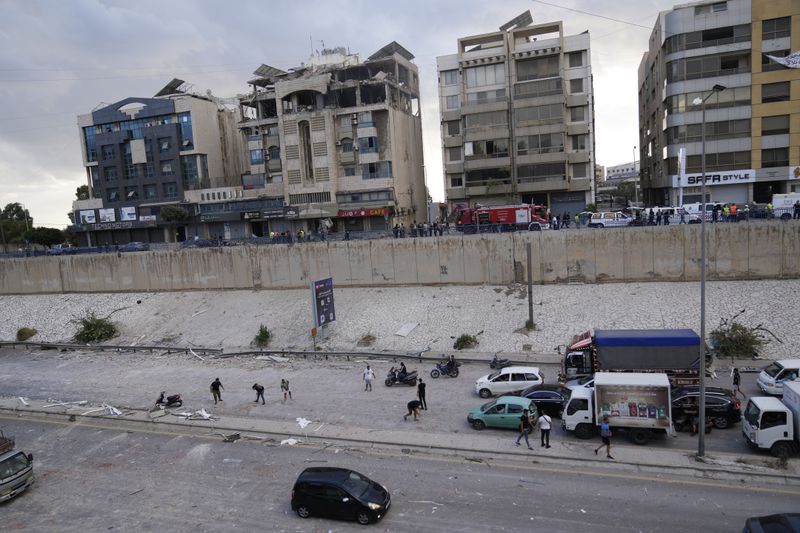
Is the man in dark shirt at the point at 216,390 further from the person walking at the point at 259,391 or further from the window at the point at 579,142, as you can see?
the window at the point at 579,142

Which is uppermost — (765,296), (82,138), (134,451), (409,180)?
(82,138)

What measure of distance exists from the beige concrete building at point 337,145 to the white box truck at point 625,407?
4345 cm

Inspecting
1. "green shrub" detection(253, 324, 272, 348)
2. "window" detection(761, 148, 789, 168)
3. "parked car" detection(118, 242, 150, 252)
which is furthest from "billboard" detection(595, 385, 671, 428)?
"parked car" detection(118, 242, 150, 252)

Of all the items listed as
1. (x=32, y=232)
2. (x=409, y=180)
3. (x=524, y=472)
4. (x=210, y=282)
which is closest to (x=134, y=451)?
(x=524, y=472)

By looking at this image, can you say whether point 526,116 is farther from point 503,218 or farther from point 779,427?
point 779,427

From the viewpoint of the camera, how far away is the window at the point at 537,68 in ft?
188

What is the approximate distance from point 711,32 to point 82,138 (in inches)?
3184

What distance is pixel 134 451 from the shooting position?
2148 centimetres

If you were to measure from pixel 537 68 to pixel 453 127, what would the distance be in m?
11.3

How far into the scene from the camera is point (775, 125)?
49125 mm

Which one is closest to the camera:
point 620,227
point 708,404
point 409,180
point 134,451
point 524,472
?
point 524,472

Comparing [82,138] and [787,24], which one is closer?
[787,24]

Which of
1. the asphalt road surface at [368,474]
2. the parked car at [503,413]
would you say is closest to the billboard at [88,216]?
the asphalt road surface at [368,474]

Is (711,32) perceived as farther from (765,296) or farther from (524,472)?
(524,472)
